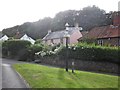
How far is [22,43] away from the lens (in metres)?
51.6

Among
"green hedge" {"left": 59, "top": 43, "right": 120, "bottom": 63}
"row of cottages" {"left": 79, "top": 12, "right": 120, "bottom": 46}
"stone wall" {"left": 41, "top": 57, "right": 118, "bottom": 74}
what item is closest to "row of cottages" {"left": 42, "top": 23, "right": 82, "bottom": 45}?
"row of cottages" {"left": 79, "top": 12, "right": 120, "bottom": 46}

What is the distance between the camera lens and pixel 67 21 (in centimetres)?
9106

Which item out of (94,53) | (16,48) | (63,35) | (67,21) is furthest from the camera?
(67,21)

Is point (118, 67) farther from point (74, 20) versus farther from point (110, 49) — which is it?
point (74, 20)

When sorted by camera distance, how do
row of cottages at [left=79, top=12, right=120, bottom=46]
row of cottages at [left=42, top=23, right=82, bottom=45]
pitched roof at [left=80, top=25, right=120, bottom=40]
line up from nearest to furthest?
row of cottages at [left=79, top=12, right=120, bottom=46] < pitched roof at [left=80, top=25, right=120, bottom=40] < row of cottages at [left=42, top=23, right=82, bottom=45]

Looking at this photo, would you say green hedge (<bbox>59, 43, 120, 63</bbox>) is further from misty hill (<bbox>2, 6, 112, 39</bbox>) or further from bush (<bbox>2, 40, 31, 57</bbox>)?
misty hill (<bbox>2, 6, 112, 39</bbox>)

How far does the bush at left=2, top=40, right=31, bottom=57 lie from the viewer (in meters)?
51.4

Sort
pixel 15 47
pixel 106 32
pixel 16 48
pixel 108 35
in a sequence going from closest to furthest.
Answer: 1. pixel 16 48
2. pixel 15 47
3. pixel 108 35
4. pixel 106 32

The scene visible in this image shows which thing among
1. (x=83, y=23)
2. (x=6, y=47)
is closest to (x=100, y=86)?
(x=6, y=47)

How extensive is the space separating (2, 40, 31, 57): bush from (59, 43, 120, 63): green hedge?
50.9 feet

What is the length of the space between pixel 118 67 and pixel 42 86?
57.2 feet

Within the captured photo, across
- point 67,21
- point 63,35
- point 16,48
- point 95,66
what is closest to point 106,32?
point 63,35

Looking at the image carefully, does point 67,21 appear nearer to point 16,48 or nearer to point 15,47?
point 15,47

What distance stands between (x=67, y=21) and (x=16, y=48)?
4071 centimetres
